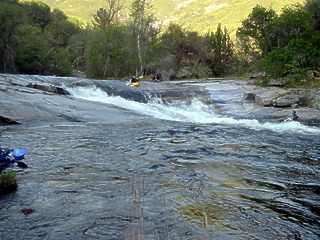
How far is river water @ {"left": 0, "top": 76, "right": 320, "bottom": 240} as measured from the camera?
3430 millimetres

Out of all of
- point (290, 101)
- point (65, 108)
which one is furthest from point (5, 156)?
point (290, 101)

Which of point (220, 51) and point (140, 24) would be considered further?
point (220, 51)

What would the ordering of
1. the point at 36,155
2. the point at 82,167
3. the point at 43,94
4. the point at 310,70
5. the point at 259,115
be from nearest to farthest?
1. the point at 82,167
2. the point at 36,155
3. the point at 43,94
4. the point at 259,115
5. the point at 310,70

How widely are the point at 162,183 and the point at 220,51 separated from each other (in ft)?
119

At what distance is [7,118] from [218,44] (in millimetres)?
32740

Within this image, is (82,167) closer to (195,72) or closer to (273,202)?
(273,202)

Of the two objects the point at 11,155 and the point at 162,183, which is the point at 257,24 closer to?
the point at 162,183

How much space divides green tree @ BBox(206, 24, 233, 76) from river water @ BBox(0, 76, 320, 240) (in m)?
29.3

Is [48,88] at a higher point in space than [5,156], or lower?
higher

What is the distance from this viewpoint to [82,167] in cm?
571

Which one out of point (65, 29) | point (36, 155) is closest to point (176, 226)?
point (36, 155)

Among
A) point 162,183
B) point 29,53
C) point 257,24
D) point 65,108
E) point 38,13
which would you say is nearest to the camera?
point 162,183

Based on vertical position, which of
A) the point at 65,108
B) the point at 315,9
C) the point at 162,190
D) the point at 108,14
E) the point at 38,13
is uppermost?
the point at 38,13

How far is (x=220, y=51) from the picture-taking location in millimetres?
38844
